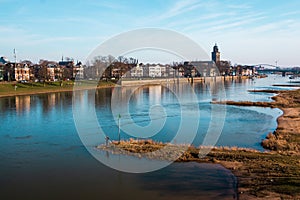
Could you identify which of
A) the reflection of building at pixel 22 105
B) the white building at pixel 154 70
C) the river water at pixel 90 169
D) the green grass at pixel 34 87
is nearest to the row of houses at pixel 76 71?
the white building at pixel 154 70

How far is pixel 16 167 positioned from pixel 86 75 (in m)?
47.0

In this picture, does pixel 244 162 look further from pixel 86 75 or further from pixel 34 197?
pixel 86 75

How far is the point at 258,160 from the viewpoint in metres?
8.92

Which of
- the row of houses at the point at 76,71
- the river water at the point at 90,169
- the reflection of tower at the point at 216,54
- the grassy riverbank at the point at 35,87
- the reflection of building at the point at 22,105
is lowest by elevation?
the river water at the point at 90,169

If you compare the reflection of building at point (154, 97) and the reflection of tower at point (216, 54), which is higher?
the reflection of tower at point (216, 54)

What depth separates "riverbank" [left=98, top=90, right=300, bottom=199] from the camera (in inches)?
272

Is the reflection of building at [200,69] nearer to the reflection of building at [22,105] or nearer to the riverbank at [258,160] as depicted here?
the reflection of building at [22,105]

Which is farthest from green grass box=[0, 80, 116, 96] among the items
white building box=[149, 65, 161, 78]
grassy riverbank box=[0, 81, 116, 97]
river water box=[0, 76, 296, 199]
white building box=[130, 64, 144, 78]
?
white building box=[149, 65, 161, 78]

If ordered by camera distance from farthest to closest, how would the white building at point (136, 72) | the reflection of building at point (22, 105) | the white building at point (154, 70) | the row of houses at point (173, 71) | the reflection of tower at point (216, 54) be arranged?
the reflection of tower at point (216, 54) < the white building at point (154, 70) < the row of houses at point (173, 71) < the white building at point (136, 72) < the reflection of building at point (22, 105)

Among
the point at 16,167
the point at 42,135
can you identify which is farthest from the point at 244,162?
the point at 42,135

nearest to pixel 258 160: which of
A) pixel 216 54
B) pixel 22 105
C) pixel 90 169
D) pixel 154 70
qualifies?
pixel 90 169

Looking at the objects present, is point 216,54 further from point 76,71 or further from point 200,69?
point 76,71

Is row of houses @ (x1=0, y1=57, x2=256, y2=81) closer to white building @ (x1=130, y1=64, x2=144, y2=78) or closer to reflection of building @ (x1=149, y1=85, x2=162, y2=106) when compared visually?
white building @ (x1=130, y1=64, x2=144, y2=78)

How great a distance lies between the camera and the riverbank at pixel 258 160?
6.90m
